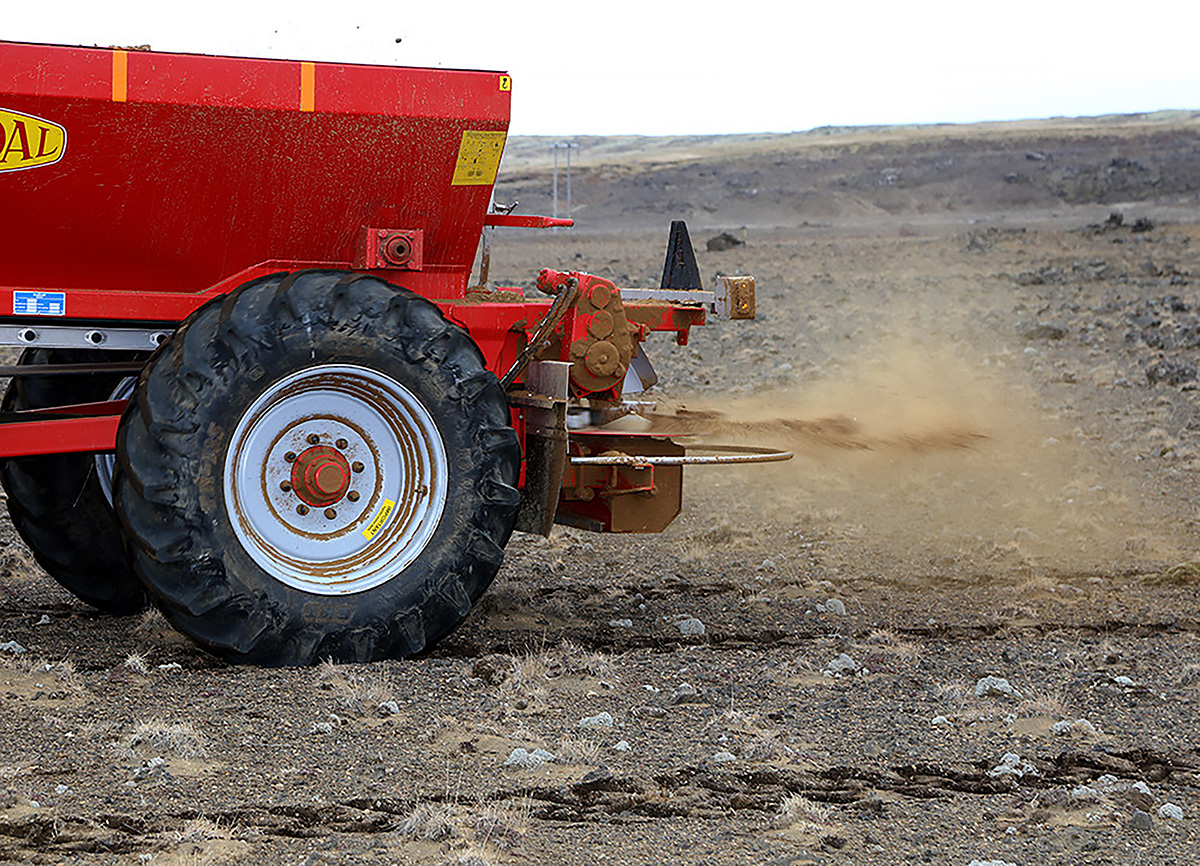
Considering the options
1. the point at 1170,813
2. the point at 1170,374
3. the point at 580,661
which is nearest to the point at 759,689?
the point at 580,661

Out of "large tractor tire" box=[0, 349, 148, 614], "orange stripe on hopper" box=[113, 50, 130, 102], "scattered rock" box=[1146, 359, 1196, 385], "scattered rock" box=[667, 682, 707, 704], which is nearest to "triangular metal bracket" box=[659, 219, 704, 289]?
"scattered rock" box=[667, 682, 707, 704]

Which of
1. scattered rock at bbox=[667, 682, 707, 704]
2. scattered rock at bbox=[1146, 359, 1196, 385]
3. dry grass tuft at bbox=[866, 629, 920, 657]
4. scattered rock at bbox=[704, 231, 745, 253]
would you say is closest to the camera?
scattered rock at bbox=[667, 682, 707, 704]

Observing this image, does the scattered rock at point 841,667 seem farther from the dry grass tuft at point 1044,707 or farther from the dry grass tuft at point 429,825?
the dry grass tuft at point 429,825

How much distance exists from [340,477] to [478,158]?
1356mm

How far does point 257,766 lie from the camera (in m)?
4.27

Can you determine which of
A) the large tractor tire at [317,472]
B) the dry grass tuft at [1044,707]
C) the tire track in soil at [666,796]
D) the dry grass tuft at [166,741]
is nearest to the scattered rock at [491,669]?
the large tractor tire at [317,472]

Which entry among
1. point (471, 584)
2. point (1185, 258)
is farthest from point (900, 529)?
point (1185, 258)

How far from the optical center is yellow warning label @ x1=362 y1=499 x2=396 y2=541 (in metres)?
5.47

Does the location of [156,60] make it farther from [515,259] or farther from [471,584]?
[515,259]

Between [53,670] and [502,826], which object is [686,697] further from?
[53,670]

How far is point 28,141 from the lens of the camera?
16.8ft

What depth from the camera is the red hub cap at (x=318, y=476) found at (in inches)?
211

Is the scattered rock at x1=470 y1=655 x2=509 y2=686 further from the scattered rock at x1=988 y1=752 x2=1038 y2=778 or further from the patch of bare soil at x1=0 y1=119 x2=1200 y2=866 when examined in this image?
the scattered rock at x1=988 y1=752 x2=1038 y2=778

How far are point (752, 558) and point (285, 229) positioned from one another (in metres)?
3.52
